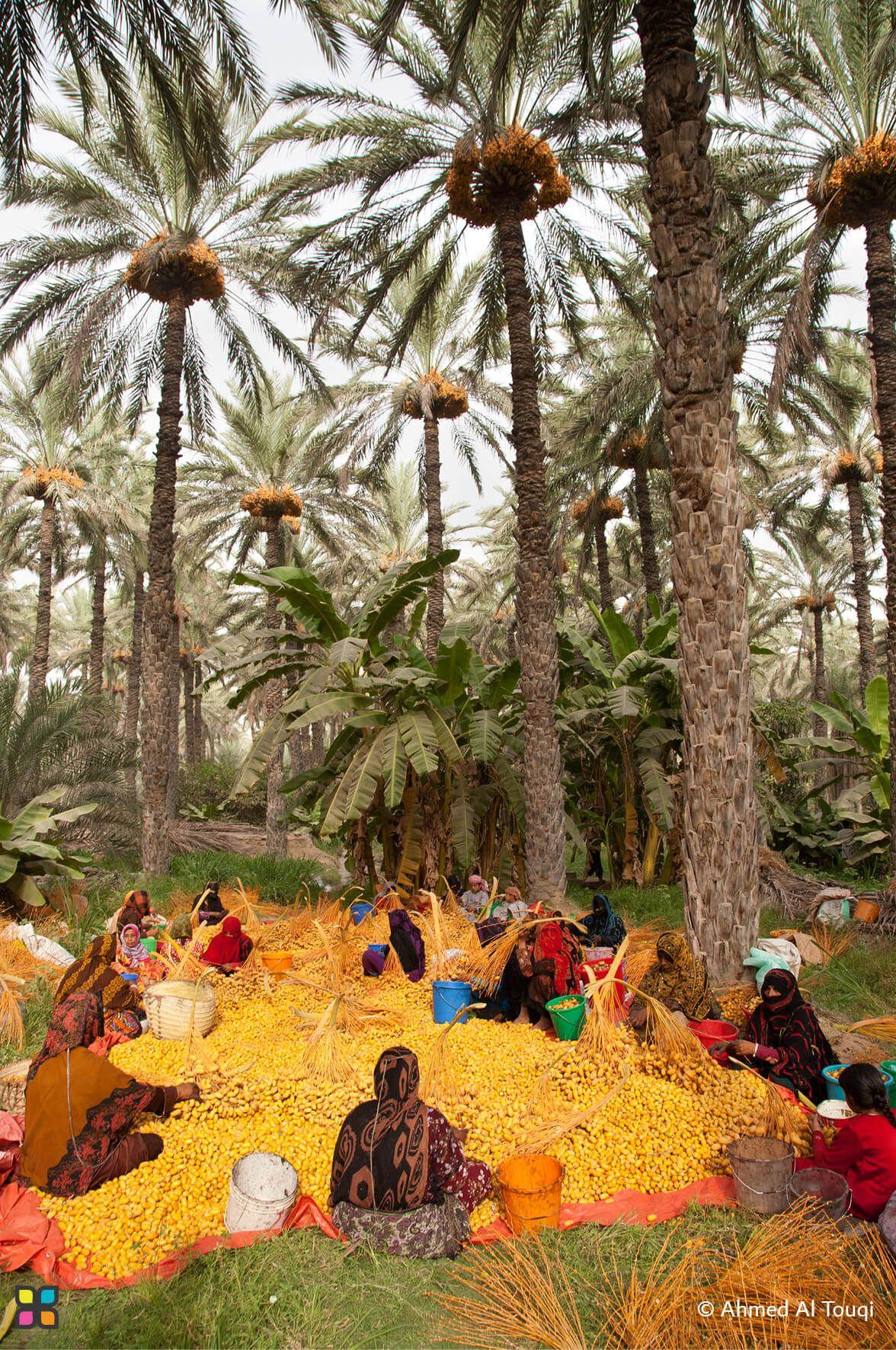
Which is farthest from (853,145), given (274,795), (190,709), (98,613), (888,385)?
(190,709)

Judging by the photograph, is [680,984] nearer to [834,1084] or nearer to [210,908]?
[834,1084]

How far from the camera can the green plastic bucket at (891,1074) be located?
461cm

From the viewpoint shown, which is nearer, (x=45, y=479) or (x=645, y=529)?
(x=645, y=529)

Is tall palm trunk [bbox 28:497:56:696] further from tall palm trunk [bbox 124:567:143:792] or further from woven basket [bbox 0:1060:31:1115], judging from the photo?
woven basket [bbox 0:1060:31:1115]

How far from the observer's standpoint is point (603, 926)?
7387 mm

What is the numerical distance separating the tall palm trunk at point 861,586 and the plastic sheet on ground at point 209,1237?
62.1 ft

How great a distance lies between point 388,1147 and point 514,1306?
88 centimetres

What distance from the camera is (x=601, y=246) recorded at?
13.3 m

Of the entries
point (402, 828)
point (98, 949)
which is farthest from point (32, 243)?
point (98, 949)

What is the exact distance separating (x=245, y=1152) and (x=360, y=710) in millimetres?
5438

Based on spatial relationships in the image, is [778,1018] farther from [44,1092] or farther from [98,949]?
[98,949]

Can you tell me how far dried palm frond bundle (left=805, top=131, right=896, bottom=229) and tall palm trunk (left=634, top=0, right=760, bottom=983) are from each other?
566 cm

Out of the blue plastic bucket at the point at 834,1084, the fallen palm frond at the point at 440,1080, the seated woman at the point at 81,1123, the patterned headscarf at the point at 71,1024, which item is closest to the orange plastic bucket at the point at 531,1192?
the fallen palm frond at the point at 440,1080

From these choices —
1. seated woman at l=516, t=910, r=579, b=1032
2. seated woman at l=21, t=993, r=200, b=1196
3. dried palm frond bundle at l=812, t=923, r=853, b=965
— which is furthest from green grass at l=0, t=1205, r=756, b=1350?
dried palm frond bundle at l=812, t=923, r=853, b=965
